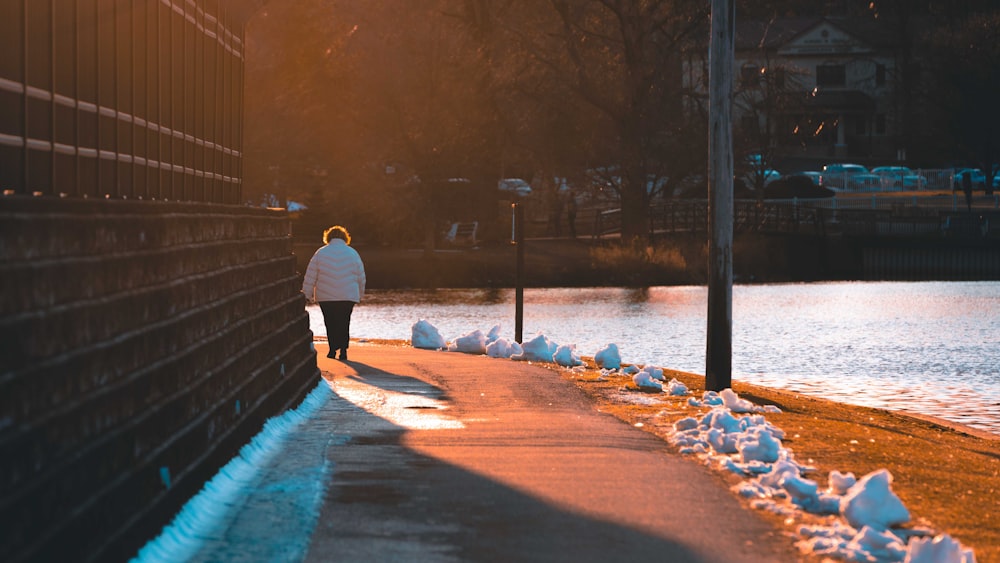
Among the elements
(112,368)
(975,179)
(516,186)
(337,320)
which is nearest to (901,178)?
(975,179)

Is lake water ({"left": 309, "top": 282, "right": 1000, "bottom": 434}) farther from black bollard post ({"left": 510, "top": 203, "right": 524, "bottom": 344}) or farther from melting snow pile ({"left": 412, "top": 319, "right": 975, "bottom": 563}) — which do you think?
melting snow pile ({"left": 412, "top": 319, "right": 975, "bottom": 563})

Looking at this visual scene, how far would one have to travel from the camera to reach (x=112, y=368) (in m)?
7.11

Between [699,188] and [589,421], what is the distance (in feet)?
198

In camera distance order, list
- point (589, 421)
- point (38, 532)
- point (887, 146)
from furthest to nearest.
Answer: point (887, 146)
point (589, 421)
point (38, 532)

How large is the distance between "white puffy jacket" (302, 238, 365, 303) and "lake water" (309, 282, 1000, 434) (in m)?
7.19


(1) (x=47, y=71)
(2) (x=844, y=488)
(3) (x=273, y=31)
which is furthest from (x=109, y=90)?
(3) (x=273, y=31)

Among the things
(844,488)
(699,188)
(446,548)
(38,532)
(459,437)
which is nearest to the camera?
(38,532)

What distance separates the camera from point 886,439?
44.5 ft

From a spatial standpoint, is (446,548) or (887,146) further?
(887,146)

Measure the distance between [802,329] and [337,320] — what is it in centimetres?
1811

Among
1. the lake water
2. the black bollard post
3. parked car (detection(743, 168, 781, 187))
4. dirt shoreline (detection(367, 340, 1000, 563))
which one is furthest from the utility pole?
parked car (detection(743, 168, 781, 187))

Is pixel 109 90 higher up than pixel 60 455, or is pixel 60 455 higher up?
pixel 109 90

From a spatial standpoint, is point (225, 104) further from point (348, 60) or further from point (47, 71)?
point (348, 60)

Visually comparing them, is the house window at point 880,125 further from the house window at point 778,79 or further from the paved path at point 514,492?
the paved path at point 514,492
